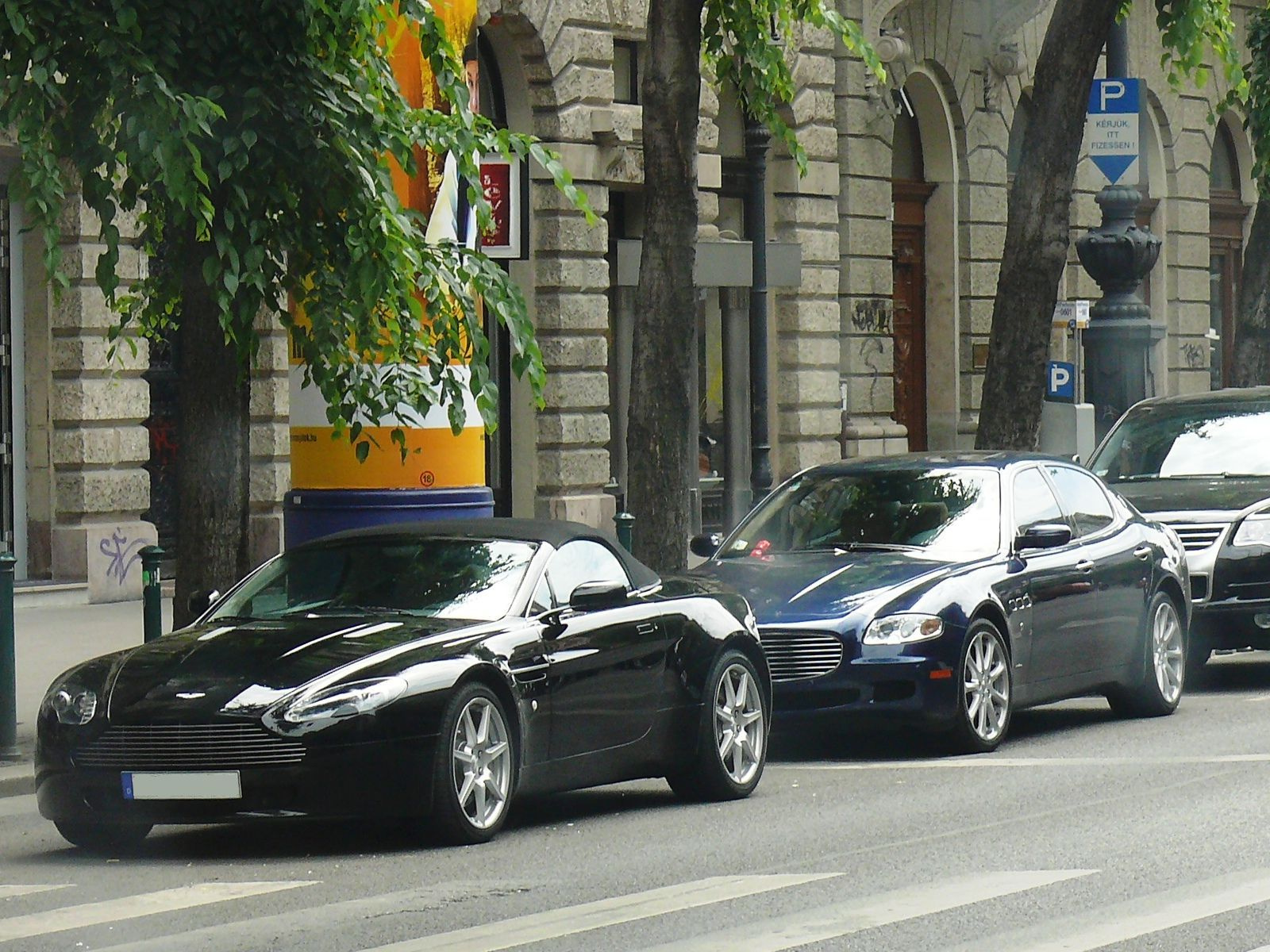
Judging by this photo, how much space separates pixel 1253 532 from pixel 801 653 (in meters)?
4.58

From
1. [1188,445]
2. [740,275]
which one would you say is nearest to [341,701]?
[1188,445]

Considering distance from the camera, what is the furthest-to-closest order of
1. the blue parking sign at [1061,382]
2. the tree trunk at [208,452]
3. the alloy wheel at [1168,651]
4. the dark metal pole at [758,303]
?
the dark metal pole at [758,303]
the blue parking sign at [1061,382]
the alloy wheel at [1168,651]
the tree trunk at [208,452]

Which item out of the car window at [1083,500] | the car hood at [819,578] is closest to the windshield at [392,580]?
the car hood at [819,578]

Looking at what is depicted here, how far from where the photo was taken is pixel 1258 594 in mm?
15578

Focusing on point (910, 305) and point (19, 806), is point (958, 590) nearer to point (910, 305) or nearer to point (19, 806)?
point (19, 806)

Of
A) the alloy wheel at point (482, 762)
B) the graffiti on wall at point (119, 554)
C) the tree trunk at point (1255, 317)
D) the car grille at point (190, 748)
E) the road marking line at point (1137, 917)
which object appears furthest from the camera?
the tree trunk at point (1255, 317)

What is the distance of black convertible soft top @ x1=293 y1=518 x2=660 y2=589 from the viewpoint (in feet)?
35.8

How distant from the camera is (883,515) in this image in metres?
13.7

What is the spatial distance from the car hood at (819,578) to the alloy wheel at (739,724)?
973mm

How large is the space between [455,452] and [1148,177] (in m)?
22.7

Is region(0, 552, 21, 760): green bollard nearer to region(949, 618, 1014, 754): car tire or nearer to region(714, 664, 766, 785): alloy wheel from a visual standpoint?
region(714, 664, 766, 785): alloy wheel

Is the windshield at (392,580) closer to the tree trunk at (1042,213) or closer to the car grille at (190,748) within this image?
the car grille at (190,748)

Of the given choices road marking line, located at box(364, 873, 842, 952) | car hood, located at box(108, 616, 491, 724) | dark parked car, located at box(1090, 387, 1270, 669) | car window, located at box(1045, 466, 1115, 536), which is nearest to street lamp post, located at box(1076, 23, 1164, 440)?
dark parked car, located at box(1090, 387, 1270, 669)

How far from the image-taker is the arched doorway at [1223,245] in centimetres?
3938
